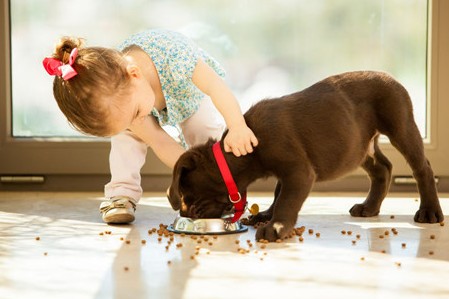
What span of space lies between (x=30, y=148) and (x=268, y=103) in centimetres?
177

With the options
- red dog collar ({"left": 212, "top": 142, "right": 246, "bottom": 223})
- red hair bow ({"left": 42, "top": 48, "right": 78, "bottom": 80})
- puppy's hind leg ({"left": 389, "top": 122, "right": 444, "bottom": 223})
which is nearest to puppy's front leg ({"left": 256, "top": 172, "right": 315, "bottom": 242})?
red dog collar ({"left": 212, "top": 142, "right": 246, "bottom": 223})

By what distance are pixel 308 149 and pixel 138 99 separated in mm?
621

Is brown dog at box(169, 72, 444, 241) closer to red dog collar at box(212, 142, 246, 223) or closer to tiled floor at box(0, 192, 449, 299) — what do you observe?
red dog collar at box(212, 142, 246, 223)

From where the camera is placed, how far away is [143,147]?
3.29m

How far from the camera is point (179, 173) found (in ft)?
8.75

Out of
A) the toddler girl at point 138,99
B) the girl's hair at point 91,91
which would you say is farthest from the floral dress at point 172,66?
the girl's hair at point 91,91

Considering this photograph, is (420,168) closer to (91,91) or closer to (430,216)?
(430,216)

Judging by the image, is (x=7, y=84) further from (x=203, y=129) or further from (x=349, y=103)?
(x=349, y=103)

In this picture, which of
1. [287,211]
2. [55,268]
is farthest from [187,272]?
[287,211]

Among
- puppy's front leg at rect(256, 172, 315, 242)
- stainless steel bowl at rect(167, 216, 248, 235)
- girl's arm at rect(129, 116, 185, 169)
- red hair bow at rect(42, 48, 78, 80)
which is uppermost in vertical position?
red hair bow at rect(42, 48, 78, 80)

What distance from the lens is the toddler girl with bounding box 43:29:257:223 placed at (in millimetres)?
2578

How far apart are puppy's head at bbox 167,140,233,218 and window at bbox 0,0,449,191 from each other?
1331 millimetres

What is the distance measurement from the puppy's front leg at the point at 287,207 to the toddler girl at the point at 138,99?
0.19 m

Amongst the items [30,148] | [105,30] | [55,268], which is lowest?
[55,268]
